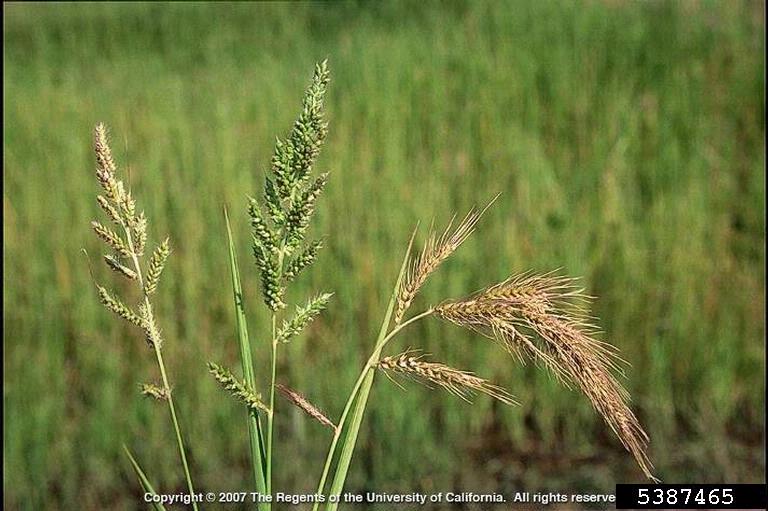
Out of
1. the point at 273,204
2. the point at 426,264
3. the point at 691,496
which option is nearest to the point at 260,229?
the point at 273,204

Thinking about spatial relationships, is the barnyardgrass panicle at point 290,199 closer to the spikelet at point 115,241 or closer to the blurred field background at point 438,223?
the spikelet at point 115,241

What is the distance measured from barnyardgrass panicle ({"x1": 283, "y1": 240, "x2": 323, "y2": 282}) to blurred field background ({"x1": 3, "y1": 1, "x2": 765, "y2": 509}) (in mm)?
1143

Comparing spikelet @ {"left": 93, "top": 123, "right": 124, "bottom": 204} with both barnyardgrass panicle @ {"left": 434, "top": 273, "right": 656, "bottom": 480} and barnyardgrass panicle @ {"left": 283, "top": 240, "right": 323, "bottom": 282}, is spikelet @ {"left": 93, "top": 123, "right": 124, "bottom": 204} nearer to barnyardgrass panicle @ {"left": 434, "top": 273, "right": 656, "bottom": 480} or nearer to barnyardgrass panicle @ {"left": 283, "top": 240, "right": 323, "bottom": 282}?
barnyardgrass panicle @ {"left": 283, "top": 240, "right": 323, "bottom": 282}

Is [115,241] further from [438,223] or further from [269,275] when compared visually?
[438,223]

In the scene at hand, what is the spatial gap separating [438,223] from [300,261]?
187 cm

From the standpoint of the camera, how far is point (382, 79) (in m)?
3.17

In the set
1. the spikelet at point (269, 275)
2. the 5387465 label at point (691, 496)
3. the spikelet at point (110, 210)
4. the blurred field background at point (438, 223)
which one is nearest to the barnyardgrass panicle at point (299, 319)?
the spikelet at point (269, 275)

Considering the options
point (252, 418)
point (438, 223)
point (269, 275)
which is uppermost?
point (438, 223)

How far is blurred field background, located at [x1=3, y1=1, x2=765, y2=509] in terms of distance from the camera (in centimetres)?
209

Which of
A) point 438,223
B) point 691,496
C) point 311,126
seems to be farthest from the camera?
point 438,223

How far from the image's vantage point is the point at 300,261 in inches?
26.2

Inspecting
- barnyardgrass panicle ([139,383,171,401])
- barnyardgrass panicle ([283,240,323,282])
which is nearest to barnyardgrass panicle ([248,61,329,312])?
barnyardgrass panicle ([283,240,323,282])

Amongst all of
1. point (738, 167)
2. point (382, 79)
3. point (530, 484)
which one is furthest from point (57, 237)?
point (738, 167)

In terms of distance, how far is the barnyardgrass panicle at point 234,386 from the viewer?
2.11 feet
